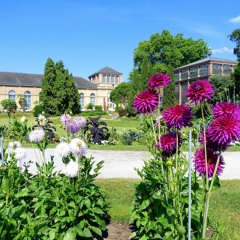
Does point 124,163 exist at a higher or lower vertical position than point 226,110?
lower

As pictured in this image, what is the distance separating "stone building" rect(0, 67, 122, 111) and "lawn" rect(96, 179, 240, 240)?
187ft

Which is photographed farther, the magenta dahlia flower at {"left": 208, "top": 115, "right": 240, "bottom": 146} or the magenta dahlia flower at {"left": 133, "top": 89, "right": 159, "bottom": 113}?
the magenta dahlia flower at {"left": 133, "top": 89, "right": 159, "bottom": 113}

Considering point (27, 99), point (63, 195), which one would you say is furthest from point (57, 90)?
point (63, 195)

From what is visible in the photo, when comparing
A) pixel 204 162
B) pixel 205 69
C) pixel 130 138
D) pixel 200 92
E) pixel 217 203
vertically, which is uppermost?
pixel 205 69

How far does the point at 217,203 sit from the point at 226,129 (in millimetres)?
3007

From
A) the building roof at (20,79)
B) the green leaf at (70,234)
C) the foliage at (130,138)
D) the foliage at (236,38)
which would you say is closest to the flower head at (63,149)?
the green leaf at (70,234)

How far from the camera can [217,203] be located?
4336 millimetres

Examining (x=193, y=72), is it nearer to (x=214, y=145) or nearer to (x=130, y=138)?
(x=130, y=138)

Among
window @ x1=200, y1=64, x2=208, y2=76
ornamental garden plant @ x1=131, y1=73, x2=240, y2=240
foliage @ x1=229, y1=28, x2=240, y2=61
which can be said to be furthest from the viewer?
window @ x1=200, y1=64, x2=208, y2=76

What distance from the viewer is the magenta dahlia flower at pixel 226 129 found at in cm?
167

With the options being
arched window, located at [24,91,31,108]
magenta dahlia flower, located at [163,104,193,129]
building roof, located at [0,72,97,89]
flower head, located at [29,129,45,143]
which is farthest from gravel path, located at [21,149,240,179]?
arched window, located at [24,91,31,108]

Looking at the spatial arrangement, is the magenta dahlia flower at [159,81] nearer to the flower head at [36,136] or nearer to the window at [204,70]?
the flower head at [36,136]

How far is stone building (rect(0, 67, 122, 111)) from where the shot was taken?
63.7 meters

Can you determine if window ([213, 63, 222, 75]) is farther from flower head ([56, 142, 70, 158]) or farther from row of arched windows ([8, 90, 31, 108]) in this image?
flower head ([56, 142, 70, 158])
